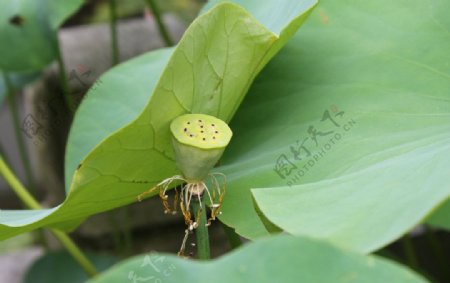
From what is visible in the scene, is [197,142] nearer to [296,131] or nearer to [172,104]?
[172,104]

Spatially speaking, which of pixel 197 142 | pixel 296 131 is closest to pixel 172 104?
pixel 197 142

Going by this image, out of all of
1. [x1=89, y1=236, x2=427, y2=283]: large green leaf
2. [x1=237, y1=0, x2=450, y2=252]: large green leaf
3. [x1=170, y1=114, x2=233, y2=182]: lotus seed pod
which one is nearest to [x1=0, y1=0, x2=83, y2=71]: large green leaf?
[x1=237, y1=0, x2=450, y2=252]: large green leaf

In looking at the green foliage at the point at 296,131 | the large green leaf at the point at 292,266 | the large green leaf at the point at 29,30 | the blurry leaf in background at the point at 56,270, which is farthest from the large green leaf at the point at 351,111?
the blurry leaf in background at the point at 56,270

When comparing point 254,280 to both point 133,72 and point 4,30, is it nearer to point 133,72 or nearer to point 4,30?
point 133,72

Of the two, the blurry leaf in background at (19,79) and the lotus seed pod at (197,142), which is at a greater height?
the lotus seed pod at (197,142)

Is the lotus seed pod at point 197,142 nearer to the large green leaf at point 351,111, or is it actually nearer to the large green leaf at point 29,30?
the large green leaf at point 351,111

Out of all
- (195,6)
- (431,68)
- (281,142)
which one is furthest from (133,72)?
(195,6)
